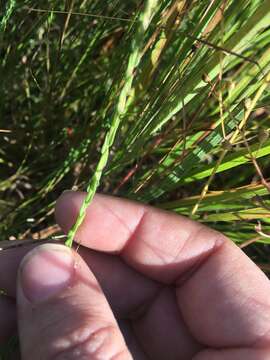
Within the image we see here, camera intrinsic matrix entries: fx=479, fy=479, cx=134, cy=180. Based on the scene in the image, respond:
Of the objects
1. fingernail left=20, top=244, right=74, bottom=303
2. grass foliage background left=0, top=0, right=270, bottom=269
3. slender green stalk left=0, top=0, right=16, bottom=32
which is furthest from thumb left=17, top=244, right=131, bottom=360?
slender green stalk left=0, top=0, right=16, bottom=32

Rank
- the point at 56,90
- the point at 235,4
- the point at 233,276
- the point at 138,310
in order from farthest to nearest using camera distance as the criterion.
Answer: the point at 56,90 → the point at 138,310 → the point at 233,276 → the point at 235,4

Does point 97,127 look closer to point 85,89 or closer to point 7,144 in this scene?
point 85,89

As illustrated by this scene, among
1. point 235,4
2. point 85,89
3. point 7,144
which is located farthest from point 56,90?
point 235,4

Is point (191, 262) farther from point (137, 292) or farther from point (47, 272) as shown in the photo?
point (47, 272)

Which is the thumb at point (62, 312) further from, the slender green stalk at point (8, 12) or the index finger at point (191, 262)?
the slender green stalk at point (8, 12)

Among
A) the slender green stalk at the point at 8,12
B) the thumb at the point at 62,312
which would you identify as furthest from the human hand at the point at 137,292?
the slender green stalk at the point at 8,12

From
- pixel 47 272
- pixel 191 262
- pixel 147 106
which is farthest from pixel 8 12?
pixel 191 262

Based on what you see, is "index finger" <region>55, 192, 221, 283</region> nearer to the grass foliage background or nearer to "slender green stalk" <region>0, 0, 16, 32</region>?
the grass foliage background
